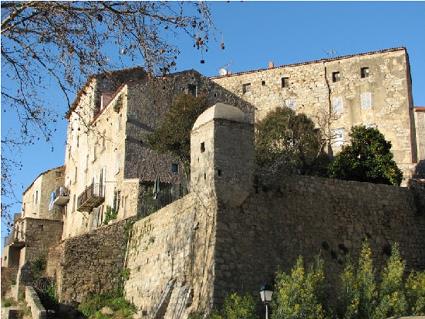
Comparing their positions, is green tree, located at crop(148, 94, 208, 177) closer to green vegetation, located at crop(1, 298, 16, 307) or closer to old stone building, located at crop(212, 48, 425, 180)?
old stone building, located at crop(212, 48, 425, 180)

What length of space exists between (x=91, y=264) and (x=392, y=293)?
11152mm

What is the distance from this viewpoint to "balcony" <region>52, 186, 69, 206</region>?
1766 inches

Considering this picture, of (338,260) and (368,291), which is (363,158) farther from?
(368,291)

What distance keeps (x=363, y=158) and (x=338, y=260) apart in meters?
9.79

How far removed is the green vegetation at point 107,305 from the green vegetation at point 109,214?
9052 mm

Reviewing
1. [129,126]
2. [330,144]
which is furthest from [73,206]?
[330,144]

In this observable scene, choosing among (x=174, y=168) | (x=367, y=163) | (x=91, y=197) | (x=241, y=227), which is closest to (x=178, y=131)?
(x=174, y=168)

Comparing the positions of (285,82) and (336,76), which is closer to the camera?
(336,76)

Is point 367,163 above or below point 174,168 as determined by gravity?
below

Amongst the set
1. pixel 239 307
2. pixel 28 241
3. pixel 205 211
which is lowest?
pixel 239 307

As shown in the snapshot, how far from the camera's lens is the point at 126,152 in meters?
35.3

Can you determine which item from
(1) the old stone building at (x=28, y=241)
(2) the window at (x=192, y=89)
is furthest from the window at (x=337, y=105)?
(1) the old stone building at (x=28, y=241)

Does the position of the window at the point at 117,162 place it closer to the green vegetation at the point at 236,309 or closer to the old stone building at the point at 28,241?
the old stone building at the point at 28,241

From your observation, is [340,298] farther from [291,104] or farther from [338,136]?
[291,104]
